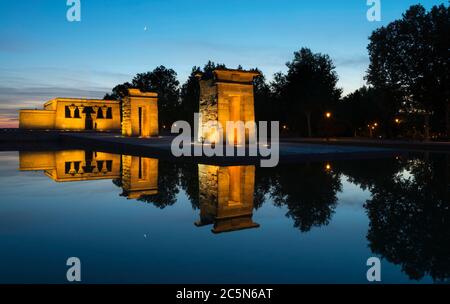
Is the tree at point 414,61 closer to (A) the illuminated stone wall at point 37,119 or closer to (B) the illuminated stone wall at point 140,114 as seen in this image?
(B) the illuminated stone wall at point 140,114

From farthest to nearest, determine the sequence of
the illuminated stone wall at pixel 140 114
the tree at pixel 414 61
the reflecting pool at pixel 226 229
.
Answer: the illuminated stone wall at pixel 140 114 < the tree at pixel 414 61 < the reflecting pool at pixel 226 229

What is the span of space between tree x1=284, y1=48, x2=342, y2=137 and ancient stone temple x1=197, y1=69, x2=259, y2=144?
64.5 feet

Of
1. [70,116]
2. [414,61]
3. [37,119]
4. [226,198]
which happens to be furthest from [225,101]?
[37,119]

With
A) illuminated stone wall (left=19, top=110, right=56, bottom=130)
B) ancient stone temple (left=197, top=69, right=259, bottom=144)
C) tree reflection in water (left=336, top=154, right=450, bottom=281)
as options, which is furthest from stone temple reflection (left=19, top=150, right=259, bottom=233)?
illuminated stone wall (left=19, top=110, right=56, bottom=130)

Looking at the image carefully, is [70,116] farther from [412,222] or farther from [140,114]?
[412,222]

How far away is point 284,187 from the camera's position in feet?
29.5

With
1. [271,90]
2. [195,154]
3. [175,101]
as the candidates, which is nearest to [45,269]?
[195,154]

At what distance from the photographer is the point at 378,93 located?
34844 millimetres

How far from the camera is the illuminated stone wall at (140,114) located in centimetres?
3159

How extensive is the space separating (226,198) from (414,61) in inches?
1177

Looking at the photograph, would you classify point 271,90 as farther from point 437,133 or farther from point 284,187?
point 284,187

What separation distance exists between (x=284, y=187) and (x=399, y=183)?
321cm

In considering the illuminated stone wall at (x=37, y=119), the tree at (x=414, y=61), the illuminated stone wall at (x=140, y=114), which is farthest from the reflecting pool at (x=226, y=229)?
the illuminated stone wall at (x=37, y=119)

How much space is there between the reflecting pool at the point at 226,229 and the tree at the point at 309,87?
29.7m
